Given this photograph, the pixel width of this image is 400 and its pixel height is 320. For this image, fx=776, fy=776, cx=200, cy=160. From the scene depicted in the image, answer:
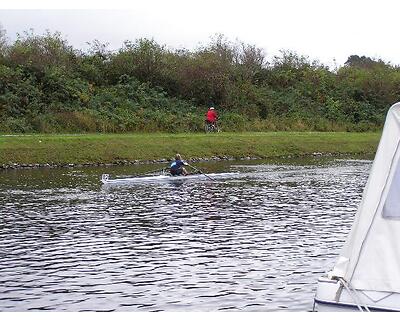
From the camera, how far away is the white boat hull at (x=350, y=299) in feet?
40.7

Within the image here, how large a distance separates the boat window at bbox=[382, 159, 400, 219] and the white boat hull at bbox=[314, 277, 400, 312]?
127 cm

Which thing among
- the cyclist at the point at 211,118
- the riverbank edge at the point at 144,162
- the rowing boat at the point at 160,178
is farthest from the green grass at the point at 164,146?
the rowing boat at the point at 160,178

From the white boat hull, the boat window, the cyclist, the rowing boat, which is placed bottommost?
the rowing boat

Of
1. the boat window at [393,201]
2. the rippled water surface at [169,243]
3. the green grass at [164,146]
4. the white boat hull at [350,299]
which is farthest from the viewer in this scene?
the green grass at [164,146]

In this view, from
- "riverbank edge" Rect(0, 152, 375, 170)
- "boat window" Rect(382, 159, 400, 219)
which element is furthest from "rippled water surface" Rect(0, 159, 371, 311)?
"riverbank edge" Rect(0, 152, 375, 170)

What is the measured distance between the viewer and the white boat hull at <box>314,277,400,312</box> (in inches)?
488

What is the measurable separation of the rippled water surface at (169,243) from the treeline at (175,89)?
80.1 feet

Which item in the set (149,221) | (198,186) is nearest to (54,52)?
(198,186)

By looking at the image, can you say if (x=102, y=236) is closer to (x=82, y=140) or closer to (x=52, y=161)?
(x=52, y=161)

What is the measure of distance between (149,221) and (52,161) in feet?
86.0

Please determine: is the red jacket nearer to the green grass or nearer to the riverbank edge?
the green grass

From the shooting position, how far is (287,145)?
68.9 m

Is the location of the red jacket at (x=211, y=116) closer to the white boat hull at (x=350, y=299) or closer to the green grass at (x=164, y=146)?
the green grass at (x=164, y=146)

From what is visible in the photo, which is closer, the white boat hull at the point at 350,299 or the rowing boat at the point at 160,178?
the white boat hull at the point at 350,299
